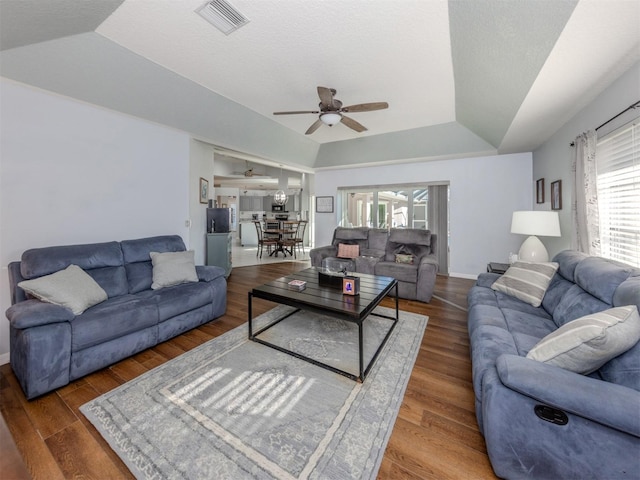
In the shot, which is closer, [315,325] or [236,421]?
[236,421]

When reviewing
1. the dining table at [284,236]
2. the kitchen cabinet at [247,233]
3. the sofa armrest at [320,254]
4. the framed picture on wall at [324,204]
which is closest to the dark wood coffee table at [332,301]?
the sofa armrest at [320,254]

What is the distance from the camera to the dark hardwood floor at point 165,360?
1.25 m

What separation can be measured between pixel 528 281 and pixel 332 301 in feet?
6.08

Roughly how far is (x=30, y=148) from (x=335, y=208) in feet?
16.7

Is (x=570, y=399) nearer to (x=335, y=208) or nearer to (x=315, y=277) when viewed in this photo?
(x=315, y=277)

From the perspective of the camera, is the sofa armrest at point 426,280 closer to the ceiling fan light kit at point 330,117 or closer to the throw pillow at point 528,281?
the throw pillow at point 528,281

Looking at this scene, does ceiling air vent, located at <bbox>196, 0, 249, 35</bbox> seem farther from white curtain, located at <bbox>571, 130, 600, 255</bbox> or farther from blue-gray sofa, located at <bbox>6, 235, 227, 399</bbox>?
white curtain, located at <bbox>571, 130, 600, 255</bbox>

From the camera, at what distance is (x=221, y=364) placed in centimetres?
209

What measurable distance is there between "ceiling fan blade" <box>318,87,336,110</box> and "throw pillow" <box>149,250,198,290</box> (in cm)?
234

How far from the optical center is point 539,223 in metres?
2.92

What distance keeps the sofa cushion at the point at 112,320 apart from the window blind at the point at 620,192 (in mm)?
4039

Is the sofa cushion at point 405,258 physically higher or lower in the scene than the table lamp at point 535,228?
lower

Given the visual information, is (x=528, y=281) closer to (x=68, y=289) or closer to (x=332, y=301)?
(x=332, y=301)

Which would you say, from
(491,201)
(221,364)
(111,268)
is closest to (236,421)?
(221,364)
